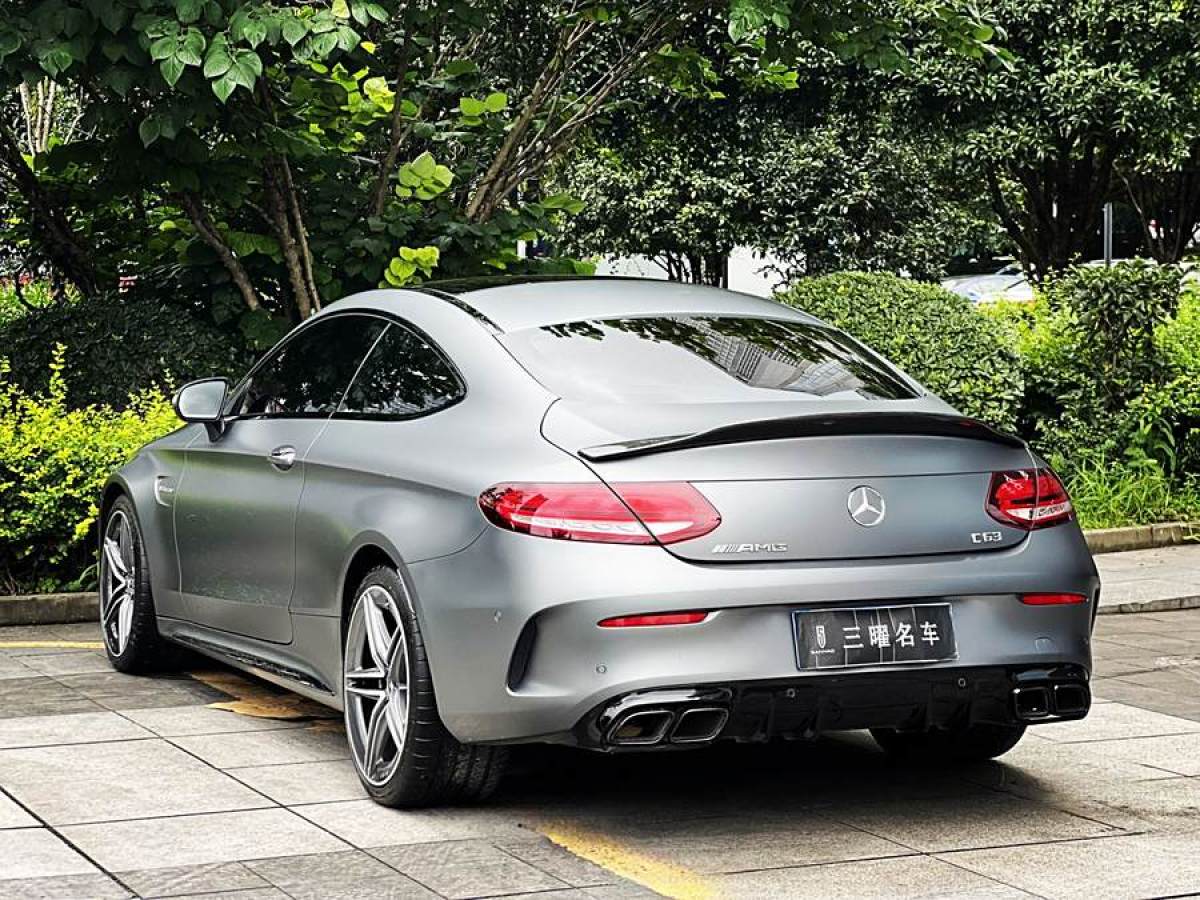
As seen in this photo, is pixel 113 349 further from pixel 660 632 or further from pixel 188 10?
pixel 660 632

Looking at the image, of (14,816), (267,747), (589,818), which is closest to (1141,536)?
(267,747)

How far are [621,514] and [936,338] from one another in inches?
337

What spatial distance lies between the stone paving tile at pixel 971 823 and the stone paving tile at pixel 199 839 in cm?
157

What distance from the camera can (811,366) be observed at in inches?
251

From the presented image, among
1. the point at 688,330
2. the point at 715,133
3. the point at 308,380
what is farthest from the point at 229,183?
the point at 715,133

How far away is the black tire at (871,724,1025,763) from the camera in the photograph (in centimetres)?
658

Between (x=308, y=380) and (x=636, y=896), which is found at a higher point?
(x=308, y=380)

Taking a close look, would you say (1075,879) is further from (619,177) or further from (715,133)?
(619,177)

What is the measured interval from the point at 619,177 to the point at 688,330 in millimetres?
21605

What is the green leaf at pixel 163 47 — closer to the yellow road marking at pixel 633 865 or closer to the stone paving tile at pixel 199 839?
the stone paving tile at pixel 199 839

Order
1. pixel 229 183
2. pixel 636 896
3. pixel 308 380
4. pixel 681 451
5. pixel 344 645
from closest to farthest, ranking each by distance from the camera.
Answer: pixel 636 896
pixel 681 451
pixel 344 645
pixel 308 380
pixel 229 183

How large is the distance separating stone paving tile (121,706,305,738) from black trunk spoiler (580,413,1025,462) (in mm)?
2325

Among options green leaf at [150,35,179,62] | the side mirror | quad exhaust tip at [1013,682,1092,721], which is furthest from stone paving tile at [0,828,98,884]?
green leaf at [150,35,179,62]

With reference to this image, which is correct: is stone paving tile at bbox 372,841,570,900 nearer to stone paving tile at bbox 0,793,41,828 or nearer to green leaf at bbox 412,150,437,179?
stone paving tile at bbox 0,793,41,828
